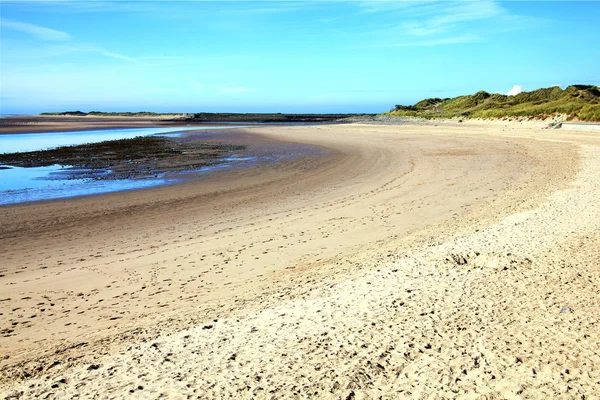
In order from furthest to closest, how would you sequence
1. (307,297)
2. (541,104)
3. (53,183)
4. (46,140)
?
(541,104), (46,140), (53,183), (307,297)

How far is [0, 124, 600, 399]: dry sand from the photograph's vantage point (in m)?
4.08

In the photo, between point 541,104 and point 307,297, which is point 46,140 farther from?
point 541,104

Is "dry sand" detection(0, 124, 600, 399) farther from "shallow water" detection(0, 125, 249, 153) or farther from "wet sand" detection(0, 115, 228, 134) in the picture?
"wet sand" detection(0, 115, 228, 134)

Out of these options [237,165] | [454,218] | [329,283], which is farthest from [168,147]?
[329,283]

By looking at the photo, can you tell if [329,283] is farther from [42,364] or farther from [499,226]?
[499,226]

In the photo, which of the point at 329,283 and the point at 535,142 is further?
the point at 535,142

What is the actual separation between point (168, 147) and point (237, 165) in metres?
10.4

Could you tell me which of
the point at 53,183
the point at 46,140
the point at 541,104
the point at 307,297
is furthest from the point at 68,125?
the point at 307,297

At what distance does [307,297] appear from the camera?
5.86 metres

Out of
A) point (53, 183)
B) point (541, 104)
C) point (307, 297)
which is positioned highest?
point (541, 104)

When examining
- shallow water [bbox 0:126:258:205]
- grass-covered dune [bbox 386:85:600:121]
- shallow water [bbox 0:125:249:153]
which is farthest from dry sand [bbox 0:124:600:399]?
grass-covered dune [bbox 386:85:600:121]

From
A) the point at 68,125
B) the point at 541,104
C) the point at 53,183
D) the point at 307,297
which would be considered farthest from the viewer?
the point at 68,125

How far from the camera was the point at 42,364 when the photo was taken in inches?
178

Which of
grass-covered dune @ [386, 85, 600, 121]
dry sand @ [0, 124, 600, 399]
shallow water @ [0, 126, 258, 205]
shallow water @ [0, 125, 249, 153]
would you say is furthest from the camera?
grass-covered dune @ [386, 85, 600, 121]
